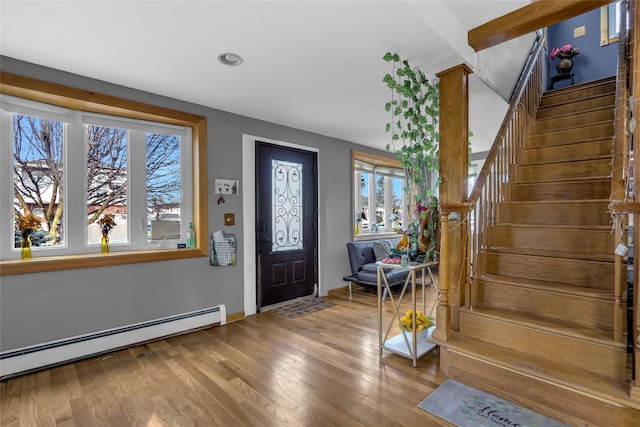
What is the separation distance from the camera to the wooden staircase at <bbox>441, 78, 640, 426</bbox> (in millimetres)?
1765

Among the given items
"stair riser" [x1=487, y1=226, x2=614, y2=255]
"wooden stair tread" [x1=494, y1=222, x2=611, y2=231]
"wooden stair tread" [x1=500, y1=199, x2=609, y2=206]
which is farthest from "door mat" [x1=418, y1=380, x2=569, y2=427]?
"wooden stair tread" [x1=500, y1=199, x2=609, y2=206]

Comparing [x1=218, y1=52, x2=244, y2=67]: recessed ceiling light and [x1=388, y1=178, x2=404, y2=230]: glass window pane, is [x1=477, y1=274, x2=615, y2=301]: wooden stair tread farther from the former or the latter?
[x1=388, y1=178, x2=404, y2=230]: glass window pane

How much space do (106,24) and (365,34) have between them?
164 cm

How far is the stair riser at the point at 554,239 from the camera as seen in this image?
7.72 feet

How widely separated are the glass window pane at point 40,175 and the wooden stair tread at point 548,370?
11.0 ft

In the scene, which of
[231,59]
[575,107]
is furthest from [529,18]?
[575,107]

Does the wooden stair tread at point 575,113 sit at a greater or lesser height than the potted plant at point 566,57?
lesser

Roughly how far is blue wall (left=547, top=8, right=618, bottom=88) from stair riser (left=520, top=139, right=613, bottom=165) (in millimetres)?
2467

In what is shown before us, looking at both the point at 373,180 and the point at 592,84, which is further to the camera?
the point at 373,180

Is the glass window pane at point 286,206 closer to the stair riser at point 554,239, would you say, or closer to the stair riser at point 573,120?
the stair riser at point 554,239

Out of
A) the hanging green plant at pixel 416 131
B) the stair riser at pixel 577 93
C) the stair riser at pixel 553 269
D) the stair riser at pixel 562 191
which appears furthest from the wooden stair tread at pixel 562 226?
the stair riser at pixel 577 93

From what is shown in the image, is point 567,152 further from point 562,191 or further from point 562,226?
point 562,226

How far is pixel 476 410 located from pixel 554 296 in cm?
94

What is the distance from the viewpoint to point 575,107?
3.79 meters
